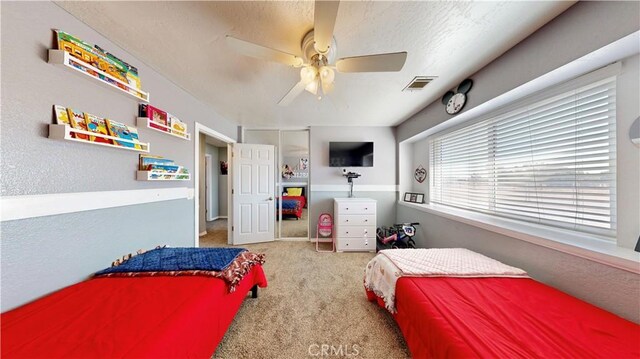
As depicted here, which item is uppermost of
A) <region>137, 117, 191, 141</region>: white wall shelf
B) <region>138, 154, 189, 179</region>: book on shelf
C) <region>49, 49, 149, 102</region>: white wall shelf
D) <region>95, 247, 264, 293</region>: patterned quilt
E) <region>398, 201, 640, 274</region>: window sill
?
<region>49, 49, 149, 102</region>: white wall shelf

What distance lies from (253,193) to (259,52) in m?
2.68

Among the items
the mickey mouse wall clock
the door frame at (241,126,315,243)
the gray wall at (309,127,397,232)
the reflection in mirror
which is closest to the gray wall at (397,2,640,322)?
the mickey mouse wall clock

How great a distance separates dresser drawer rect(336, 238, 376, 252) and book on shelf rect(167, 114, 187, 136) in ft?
8.54

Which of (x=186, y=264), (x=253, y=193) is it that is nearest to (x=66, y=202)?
(x=186, y=264)

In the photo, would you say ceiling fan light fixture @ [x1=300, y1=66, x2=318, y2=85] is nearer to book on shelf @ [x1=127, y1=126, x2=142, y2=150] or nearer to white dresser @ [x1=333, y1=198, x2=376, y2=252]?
book on shelf @ [x1=127, y1=126, x2=142, y2=150]

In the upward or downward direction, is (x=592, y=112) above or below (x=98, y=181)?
above

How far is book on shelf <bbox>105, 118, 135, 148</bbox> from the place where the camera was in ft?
4.50

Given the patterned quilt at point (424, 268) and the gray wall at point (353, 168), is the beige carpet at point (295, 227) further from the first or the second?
the patterned quilt at point (424, 268)

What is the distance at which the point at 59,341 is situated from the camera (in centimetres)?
77

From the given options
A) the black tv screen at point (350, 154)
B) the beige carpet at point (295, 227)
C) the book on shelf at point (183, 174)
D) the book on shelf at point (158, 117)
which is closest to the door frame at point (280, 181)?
the beige carpet at point (295, 227)

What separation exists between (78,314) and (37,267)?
424mm

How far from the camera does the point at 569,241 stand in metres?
1.17

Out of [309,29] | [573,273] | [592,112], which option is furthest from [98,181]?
[592,112]

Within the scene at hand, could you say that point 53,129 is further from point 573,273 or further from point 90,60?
point 573,273
